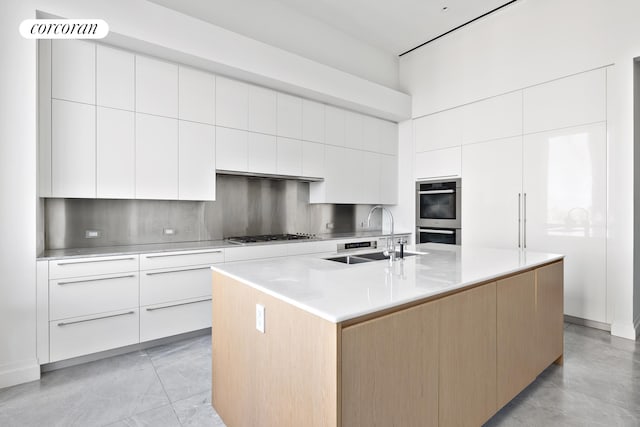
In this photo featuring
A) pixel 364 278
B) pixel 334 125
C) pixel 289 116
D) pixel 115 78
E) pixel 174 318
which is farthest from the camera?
pixel 334 125

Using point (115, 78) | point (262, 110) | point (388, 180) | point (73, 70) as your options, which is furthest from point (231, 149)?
point (388, 180)

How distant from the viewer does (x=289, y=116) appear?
3.91 m

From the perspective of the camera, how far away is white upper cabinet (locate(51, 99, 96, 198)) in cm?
252

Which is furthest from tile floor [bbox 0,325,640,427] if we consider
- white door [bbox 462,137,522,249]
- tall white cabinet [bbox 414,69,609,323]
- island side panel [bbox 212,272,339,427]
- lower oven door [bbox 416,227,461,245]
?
lower oven door [bbox 416,227,461,245]

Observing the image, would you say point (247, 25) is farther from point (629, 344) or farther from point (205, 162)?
point (629, 344)

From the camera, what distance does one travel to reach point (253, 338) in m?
1.47

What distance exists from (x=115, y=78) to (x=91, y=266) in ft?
5.04

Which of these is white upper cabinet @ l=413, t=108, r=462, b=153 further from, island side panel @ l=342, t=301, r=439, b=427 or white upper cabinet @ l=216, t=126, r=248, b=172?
island side panel @ l=342, t=301, r=439, b=427

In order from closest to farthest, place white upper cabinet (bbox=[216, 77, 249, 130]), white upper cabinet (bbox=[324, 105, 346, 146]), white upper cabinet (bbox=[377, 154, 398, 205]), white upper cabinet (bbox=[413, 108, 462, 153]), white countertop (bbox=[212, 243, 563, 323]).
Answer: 1. white countertop (bbox=[212, 243, 563, 323])
2. white upper cabinet (bbox=[216, 77, 249, 130])
3. white upper cabinet (bbox=[324, 105, 346, 146])
4. white upper cabinet (bbox=[413, 108, 462, 153])
5. white upper cabinet (bbox=[377, 154, 398, 205])

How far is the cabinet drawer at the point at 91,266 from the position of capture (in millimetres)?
2358

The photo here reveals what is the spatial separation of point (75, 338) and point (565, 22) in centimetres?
525

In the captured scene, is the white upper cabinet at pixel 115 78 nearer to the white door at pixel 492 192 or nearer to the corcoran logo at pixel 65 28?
the corcoran logo at pixel 65 28

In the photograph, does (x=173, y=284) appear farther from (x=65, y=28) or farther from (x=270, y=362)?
(x=65, y=28)

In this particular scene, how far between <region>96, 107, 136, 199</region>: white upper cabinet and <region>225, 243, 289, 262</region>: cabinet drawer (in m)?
0.99
